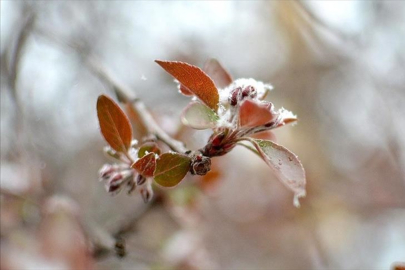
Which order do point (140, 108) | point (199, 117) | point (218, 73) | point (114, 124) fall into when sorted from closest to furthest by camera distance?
point (199, 117) → point (114, 124) → point (218, 73) → point (140, 108)

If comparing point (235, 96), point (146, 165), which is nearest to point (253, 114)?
point (235, 96)

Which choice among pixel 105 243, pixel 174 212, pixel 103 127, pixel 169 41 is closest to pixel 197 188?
pixel 174 212

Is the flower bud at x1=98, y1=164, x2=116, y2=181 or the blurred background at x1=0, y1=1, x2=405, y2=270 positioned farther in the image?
the blurred background at x1=0, y1=1, x2=405, y2=270

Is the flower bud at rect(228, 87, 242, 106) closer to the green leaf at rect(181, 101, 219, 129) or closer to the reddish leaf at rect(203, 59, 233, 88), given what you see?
the green leaf at rect(181, 101, 219, 129)

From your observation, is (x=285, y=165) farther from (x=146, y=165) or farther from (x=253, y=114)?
(x=146, y=165)

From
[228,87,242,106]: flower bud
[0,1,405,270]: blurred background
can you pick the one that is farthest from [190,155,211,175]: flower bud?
[0,1,405,270]: blurred background

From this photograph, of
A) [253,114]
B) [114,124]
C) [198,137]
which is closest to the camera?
[253,114]
